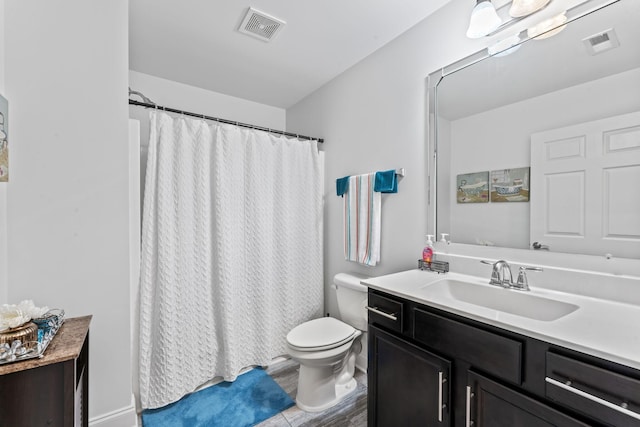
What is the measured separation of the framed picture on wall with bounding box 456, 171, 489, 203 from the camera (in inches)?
57.6

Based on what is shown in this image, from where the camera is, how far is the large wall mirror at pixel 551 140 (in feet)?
3.47

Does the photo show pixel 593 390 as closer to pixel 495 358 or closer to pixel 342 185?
pixel 495 358

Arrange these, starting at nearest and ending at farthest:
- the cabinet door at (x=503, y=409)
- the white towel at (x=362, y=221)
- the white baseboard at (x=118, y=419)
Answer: the cabinet door at (x=503, y=409) → the white baseboard at (x=118, y=419) → the white towel at (x=362, y=221)

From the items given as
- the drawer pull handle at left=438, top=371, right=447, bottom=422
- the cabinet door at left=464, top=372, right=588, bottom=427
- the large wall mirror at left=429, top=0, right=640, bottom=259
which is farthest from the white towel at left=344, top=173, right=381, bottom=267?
the cabinet door at left=464, top=372, right=588, bottom=427

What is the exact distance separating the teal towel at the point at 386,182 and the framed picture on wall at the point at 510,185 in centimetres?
57

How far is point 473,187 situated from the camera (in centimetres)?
152

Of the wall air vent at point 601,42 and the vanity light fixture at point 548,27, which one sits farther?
the vanity light fixture at point 548,27

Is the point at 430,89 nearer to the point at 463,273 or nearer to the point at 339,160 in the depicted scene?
the point at 339,160

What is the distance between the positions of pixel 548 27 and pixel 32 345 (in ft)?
7.84

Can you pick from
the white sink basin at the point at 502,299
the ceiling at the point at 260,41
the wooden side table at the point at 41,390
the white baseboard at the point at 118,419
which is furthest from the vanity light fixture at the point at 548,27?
the white baseboard at the point at 118,419

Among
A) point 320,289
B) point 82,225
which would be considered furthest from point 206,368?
point 82,225

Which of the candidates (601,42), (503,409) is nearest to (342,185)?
(601,42)

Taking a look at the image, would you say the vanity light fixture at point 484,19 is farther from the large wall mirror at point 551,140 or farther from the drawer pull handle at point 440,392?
the drawer pull handle at point 440,392

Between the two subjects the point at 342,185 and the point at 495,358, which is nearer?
the point at 495,358
